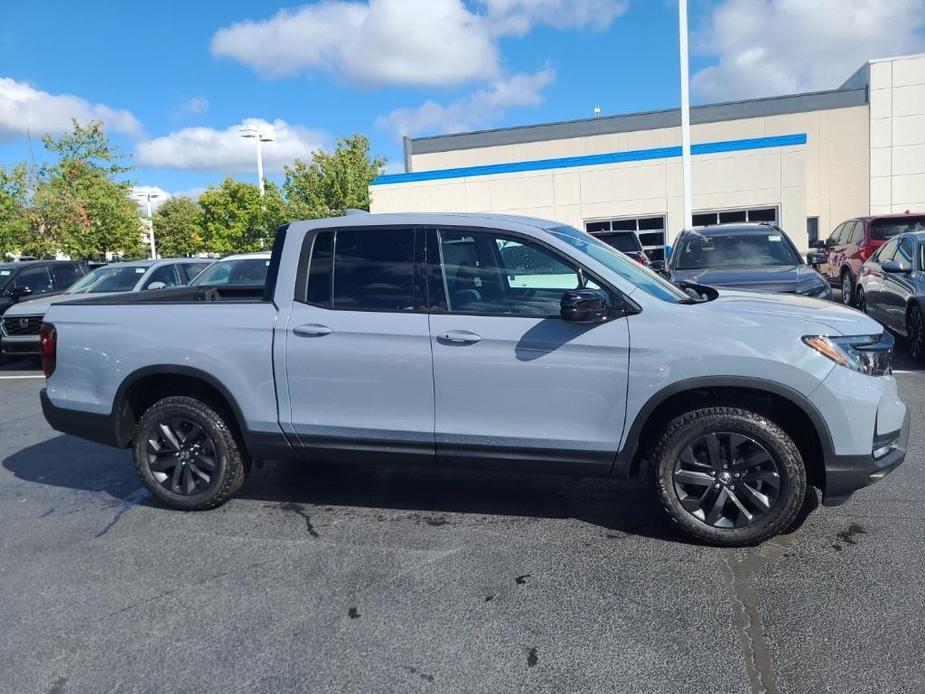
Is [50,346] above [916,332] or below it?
above

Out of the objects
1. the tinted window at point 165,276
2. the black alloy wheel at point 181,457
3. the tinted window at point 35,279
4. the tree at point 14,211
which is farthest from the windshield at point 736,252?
the tree at point 14,211

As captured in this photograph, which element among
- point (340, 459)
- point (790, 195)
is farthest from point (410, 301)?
point (790, 195)

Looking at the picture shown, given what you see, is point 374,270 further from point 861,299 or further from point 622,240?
point 622,240

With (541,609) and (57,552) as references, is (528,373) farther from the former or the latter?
(57,552)

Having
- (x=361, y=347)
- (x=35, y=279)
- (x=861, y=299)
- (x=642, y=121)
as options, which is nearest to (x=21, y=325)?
(x=35, y=279)

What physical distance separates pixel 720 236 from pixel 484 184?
66.0 feet

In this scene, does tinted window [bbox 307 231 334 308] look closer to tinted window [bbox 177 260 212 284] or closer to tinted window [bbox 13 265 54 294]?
tinted window [bbox 177 260 212 284]

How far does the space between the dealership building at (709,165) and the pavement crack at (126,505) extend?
81.1ft

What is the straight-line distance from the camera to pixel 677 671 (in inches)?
119

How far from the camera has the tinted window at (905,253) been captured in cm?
941

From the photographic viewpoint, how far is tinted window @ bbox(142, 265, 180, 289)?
1206 centimetres

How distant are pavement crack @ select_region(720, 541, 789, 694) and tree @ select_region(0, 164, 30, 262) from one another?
28.9 m

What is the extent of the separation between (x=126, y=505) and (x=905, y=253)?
9.40 metres

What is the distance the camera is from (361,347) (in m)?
4.39
